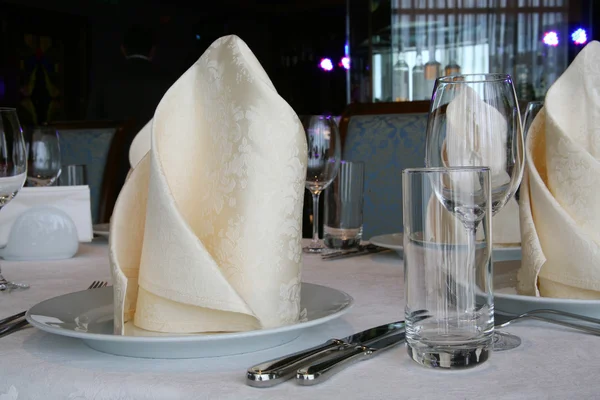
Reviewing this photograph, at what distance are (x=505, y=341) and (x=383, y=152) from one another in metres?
1.45

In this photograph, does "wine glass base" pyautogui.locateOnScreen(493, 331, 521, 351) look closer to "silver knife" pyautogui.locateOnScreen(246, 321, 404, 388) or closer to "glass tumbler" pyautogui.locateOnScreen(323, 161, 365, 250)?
"silver knife" pyautogui.locateOnScreen(246, 321, 404, 388)

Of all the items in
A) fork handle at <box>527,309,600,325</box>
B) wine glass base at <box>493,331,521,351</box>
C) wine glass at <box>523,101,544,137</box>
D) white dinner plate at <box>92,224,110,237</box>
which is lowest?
wine glass base at <box>493,331,521,351</box>

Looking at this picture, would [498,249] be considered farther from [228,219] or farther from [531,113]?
[228,219]

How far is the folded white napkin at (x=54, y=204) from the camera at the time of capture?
126 cm

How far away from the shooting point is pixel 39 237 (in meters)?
1.19

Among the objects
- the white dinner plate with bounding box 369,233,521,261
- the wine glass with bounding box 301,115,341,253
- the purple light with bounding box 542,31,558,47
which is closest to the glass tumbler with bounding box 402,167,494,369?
the white dinner plate with bounding box 369,233,521,261

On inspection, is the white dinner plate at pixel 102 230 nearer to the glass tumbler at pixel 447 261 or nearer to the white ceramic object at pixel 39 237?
the white ceramic object at pixel 39 237

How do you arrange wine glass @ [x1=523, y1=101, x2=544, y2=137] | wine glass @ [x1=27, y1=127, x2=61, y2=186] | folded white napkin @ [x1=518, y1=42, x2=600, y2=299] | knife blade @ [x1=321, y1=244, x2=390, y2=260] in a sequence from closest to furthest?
folded white napkin @ [x1=518, y1=42, x2=600, y2=299] → wine glass @ [x1=523, y1=101, x2=544, y2=137] → knife blade @ [x1=321, y1=244, x2=390, y2=260] → wine glass @ [x1=27, y1=127, x2=61, y2=186]

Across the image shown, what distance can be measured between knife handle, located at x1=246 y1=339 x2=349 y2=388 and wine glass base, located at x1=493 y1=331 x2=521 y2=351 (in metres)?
0.13

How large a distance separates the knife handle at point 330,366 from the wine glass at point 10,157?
1.79ft

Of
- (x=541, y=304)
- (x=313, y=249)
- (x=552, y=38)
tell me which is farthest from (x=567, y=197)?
(x=552, y=38)

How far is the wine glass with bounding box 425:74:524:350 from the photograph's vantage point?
0.64 metres

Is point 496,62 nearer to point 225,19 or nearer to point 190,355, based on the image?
point 225,19

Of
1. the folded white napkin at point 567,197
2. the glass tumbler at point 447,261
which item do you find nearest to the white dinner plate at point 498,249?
the folded white napkin at point 567,197
